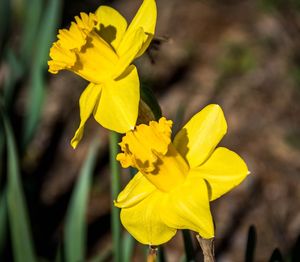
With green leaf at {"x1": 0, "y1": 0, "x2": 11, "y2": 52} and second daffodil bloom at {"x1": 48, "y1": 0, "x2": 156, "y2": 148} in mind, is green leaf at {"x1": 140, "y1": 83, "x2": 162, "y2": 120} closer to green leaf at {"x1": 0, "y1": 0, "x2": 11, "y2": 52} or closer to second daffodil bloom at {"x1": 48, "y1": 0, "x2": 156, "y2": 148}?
second daffodil bloom at {"x1": 48, "y1": 0, "x2": 156, "y2": 148}

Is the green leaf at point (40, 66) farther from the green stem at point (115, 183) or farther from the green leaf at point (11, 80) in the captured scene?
the green stem at point (115, 183)

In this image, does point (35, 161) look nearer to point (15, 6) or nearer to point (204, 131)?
point (15, 6)

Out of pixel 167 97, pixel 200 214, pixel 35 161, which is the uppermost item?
pixel 200 214

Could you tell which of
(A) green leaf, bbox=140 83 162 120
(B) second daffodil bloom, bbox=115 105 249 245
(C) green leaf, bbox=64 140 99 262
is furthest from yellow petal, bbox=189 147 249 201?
(C) green leaf, bbox=64 140 99 262

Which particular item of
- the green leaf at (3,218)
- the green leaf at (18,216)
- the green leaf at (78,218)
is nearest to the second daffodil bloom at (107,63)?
the green leaf at (18,216)

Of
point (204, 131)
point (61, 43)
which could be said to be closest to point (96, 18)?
point (61, 43)

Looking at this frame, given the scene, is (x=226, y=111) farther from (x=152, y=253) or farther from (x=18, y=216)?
(x=152, y=253)

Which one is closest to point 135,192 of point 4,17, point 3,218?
point 3,218
